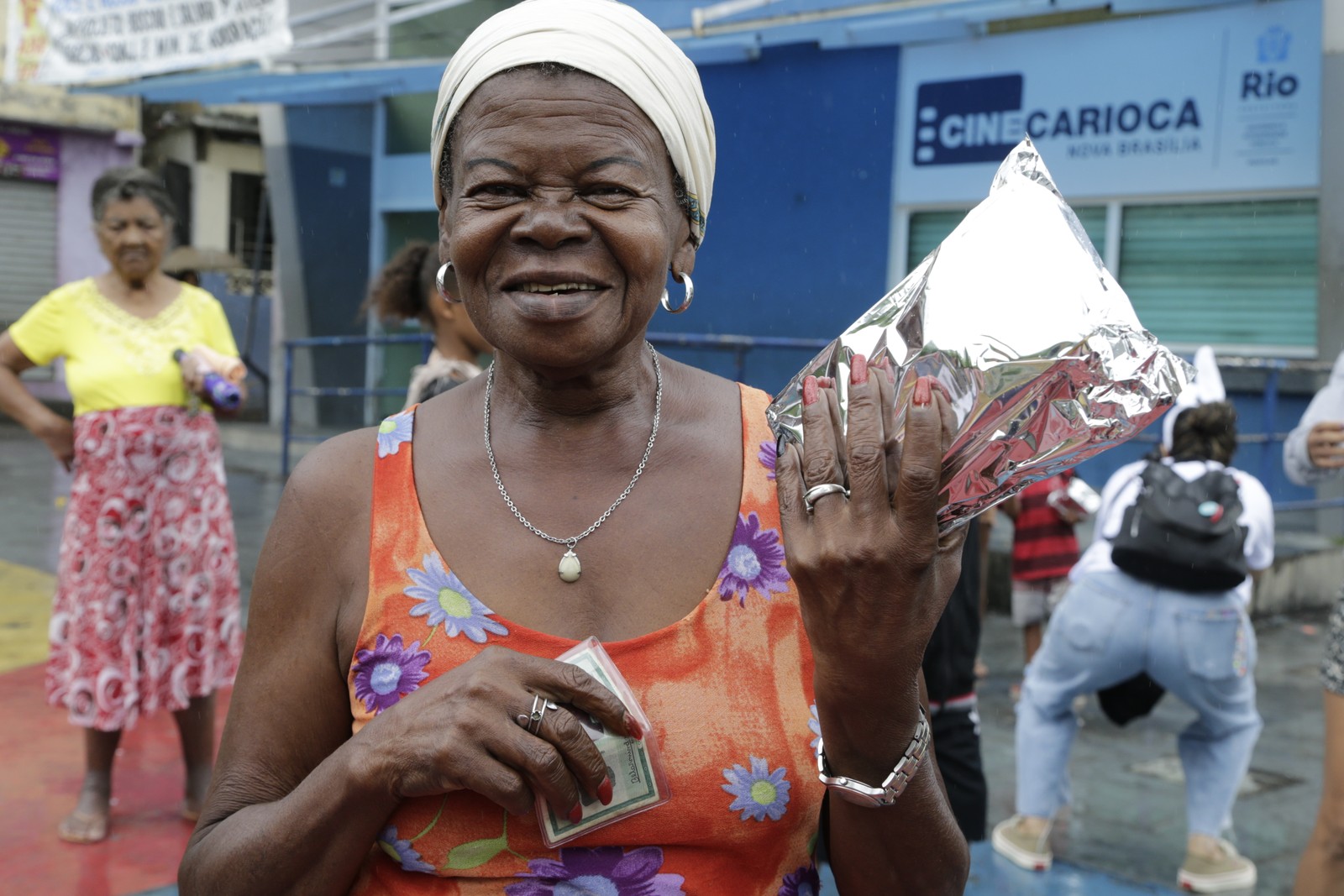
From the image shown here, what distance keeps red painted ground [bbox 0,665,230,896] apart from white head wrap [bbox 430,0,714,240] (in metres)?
3.09

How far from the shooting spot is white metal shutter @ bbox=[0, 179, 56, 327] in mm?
18609

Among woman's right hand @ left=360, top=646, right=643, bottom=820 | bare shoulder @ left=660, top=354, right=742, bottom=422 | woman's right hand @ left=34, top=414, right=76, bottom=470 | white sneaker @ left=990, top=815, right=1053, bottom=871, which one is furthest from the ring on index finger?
woman's right hand @ left=34, top=414, right=76, bottom=470

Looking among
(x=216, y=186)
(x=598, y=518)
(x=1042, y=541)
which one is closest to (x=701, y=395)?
(x=598, y=518)

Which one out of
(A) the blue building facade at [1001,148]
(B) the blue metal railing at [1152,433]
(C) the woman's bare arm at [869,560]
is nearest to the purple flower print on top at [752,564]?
(C) the woman's bare arm at [869,560]

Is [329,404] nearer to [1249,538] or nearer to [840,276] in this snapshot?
[840,276]

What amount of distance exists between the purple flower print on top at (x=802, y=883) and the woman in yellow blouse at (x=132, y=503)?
3252 mm

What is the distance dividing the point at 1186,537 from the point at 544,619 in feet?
10.8

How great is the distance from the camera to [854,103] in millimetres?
10719

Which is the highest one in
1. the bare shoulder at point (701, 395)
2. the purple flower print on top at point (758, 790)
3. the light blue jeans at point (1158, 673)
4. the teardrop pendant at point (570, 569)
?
the bare shoulder at point (701, 395)

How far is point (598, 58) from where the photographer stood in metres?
1.50

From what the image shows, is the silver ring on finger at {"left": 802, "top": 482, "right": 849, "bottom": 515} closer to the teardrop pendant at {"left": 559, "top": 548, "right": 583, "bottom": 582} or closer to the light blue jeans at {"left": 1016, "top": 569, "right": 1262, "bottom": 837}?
the teardrop pendant at {"left": 559, "top": 548, "right": 583, "bottom": 582}

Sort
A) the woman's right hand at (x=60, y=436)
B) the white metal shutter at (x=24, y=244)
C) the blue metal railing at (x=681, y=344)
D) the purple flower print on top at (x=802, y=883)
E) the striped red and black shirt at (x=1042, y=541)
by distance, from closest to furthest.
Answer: the purple flower print on top at (x=802, y=883) < the woman's right hand at (x=60, y=436) < the striped red and black shirt at (x=1042, y=541) < the blue metal railing at (x=681, y=344) < the white metal shutter at (x=24, y=244)

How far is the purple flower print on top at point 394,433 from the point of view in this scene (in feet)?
5.40

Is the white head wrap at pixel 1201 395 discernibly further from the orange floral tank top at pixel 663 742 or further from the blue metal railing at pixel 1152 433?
the orange floral tank top at pixel 663 742
